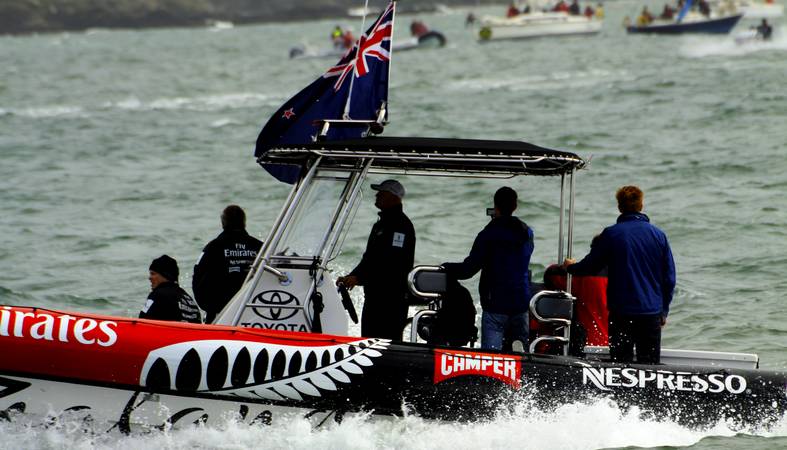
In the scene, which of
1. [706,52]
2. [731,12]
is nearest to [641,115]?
[706,52]

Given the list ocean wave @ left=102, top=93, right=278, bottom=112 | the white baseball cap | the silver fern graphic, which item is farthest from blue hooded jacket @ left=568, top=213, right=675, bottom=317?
ocean wave @ left=102, top=93, right=278, bottom=112

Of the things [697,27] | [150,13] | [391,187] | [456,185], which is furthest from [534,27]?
[391,187]

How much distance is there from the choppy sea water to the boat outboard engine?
79 centimetres

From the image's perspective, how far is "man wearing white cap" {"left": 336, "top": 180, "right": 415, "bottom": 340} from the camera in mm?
8000

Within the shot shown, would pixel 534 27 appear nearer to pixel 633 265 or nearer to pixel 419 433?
pixel 633 265

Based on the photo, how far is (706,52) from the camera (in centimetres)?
4466

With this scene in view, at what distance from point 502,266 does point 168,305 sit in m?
2.00

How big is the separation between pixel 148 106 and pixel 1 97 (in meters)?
6.20

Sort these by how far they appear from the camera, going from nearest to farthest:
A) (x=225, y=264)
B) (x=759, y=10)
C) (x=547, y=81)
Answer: (x=225, y=264) < (x=547, y=81) < (x=759, y=10)

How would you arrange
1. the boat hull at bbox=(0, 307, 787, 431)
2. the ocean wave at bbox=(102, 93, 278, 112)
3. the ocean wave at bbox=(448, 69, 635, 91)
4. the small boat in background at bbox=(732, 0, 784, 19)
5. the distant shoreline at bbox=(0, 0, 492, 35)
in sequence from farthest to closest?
the distant shoreline at bbox=(0, 0, 492, 35) → the small boat in background at bbox=(732, 0, 784, 19) → the ocean wave at bbox=(448, 69, 635, 91) → the ocean wave at bbox=(102, 93, 278, 112) → the boat hull at bbox=(0, 307, 787, 431)

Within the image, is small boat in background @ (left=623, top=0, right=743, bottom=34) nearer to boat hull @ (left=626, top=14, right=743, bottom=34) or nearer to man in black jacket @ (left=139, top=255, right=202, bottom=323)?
boat hull @ (left=626, top=14, right=743, bottom=34)

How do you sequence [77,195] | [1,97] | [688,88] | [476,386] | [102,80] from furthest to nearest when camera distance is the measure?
[102,80] < [1,97] < [688,88] < [77,195] < [476,386]

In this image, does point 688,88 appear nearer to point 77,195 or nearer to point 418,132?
point 418,132

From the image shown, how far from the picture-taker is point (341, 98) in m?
8.77
